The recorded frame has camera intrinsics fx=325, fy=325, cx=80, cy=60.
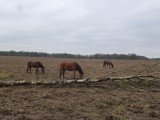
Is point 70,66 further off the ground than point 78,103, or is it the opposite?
point 70,66

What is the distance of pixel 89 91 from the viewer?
15.2 meters

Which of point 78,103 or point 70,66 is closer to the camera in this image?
point 78,103

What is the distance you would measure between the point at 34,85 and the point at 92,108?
5443mm

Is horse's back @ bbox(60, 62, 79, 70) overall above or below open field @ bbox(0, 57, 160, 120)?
above

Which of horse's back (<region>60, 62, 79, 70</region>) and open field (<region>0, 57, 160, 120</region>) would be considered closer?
open field (<region>0, 57, 160, 120</region>)

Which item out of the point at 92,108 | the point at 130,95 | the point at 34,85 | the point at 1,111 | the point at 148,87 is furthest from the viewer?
the point at 148,87

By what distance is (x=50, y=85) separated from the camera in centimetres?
1620

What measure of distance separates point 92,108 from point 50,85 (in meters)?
5.20

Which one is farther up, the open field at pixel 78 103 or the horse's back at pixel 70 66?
the horse's back at pixel 70 66

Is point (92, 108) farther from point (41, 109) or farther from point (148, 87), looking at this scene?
point (148, 87)

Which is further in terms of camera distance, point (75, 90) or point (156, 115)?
point (75, 90)

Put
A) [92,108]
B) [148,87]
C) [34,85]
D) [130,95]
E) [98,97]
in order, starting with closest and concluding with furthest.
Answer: [92,108] → [98,97] → [130,95] → [34,85] → [148,87]

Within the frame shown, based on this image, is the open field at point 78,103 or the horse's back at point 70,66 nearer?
the open field at point 78,103

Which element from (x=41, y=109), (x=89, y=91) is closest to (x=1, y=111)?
(x=41, y=109)
